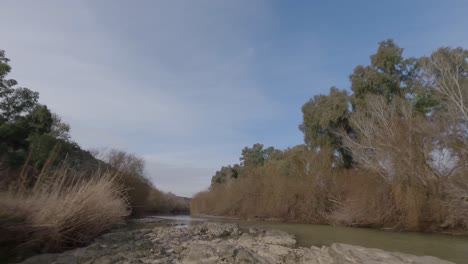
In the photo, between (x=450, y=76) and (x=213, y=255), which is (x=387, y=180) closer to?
(x=450, y=76)

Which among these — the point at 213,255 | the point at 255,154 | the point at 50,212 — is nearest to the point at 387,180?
the point at 213,255

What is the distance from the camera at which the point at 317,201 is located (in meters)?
30.0

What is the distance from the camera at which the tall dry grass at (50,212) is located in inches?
303

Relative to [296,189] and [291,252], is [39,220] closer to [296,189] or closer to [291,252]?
[291,252]

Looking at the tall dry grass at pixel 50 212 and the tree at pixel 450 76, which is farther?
the tree at pixel 450 76

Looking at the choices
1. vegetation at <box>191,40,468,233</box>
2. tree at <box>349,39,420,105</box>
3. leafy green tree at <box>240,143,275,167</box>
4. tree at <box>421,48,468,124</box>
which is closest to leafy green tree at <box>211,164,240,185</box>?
leafy green tree at <box>240,143,275,167</box>

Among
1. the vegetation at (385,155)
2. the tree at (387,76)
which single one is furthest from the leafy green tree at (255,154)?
the tree at (387,76)

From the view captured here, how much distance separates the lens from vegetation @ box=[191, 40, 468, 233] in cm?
1994

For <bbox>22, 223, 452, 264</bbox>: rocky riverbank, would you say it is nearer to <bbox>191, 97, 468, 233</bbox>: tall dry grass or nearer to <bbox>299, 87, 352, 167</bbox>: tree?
<bbox>191, 97, 468, 233</bbox>: tall dry grass

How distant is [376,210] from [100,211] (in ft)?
64.4

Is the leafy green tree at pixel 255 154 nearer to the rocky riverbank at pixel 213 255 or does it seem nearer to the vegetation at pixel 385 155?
the vegetation at pixel 385 155

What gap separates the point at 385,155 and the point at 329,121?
8.24 metres

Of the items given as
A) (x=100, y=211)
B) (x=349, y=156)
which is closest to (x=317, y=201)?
(x=349, y=156)

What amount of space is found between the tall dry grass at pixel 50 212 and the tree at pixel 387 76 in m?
25.8
